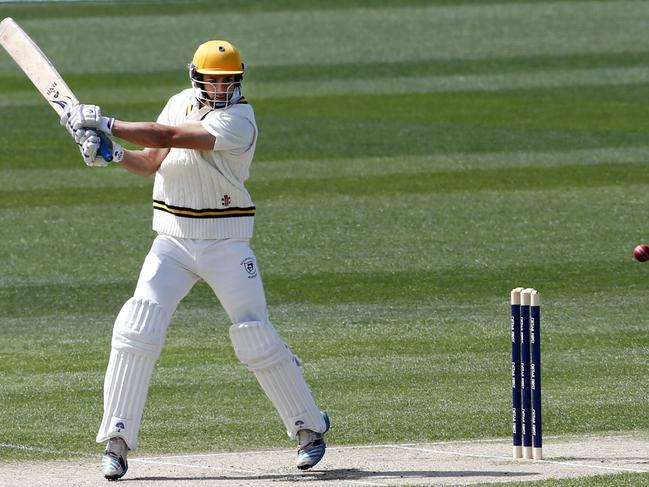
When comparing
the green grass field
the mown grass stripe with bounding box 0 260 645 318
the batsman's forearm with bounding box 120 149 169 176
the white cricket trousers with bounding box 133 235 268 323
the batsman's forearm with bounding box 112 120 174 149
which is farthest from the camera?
the mown grass stripe with bounding box 0 260 645 318

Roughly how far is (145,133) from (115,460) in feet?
4.62

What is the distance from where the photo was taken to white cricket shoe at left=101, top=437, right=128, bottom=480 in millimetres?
6977

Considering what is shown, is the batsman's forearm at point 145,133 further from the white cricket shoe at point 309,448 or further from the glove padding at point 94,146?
the white cricket shoe at point 309,448

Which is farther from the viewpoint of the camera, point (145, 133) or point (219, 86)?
point (219, 86)

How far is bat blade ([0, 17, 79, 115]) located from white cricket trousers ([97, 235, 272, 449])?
79 centimetres

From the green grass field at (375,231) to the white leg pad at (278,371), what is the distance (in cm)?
73

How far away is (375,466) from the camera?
734 cm

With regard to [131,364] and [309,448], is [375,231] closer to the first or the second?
[309,448]

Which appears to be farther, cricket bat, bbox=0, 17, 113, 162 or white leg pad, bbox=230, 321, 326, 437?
cricket bat, bbox=0, 17, 113, 162

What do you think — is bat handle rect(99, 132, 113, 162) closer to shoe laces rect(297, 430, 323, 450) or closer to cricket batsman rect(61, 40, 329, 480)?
cricket batsman rect(61, 40, 329, 480)

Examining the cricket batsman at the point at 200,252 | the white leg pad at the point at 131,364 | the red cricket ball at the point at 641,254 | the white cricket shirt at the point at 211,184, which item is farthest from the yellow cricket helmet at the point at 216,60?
the red cricket ball at the point at 641,254

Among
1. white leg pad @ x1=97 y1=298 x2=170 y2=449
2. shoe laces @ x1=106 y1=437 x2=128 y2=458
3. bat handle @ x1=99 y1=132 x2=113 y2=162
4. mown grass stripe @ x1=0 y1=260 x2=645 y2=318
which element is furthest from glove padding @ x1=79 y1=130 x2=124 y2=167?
mown grass stripe @ x1=0 y1=260 x2=645 y2=318

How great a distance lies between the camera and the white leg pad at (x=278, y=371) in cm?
711

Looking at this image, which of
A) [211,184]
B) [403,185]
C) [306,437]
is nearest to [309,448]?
[306,437]
